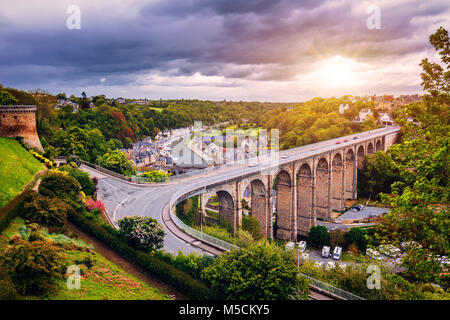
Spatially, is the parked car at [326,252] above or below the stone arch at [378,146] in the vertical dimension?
below

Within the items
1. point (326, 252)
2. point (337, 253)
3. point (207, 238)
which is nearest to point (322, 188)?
point (326, 252)

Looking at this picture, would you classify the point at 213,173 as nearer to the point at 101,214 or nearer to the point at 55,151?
the point at 101,214

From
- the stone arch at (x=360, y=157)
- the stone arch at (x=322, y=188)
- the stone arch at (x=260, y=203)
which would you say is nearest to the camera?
the stone arch at (x=260, y=203)

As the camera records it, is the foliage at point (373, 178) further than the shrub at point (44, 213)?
Yes

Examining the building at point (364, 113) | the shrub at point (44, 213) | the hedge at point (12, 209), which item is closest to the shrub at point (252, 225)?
the shrub at point (44, 213)

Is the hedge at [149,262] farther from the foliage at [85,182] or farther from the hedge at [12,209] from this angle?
the foliage at [85,182]

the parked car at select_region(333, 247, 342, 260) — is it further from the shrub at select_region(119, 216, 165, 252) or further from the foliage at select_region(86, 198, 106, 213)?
the foliage at select_region(86, 198, 106, 213)

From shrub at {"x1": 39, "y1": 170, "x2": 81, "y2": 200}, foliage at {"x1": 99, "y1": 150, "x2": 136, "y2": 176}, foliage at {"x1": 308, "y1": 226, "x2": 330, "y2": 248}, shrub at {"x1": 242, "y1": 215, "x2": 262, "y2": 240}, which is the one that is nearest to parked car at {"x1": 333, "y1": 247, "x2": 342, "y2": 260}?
foliage at {"x1": 308, "y1": 226, "x2": 330, "y2": 248}
